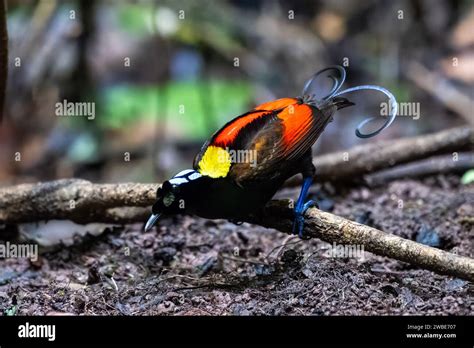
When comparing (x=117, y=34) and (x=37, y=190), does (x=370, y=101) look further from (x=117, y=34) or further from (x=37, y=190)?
(x=37, y=190)

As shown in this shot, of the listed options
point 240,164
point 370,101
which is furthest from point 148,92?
point 240,164

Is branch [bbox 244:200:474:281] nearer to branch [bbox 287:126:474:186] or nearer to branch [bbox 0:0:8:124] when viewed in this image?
branch [bbox 287:126:474:186]

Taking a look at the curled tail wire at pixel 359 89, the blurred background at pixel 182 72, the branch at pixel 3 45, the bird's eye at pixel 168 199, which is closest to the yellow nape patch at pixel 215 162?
the bird's eye at pixel 168 199

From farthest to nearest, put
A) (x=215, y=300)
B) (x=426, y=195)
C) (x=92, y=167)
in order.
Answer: (x=92, y=167) < (x=426, y=195) < (x=215, y=300)

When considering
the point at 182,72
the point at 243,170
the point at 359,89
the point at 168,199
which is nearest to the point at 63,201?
the point at 168,199

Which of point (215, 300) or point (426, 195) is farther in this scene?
point (426, 195)

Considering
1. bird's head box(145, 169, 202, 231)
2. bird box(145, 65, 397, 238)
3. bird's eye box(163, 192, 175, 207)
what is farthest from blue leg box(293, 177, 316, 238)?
bird's eye box(163, 192, 175, 207)
